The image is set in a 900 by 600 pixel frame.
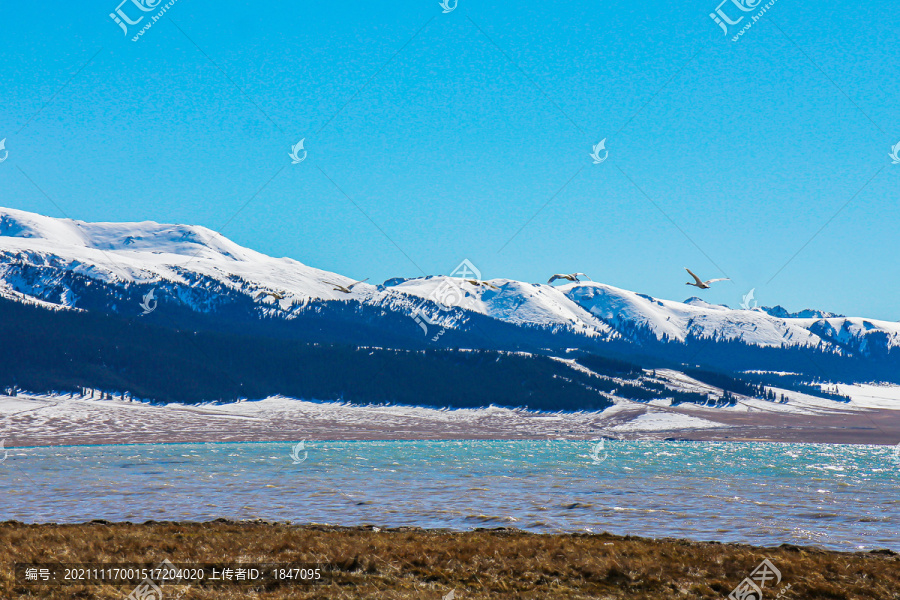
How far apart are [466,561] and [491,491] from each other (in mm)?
25815

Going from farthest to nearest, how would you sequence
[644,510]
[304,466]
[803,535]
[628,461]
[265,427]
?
1. [265,427]
2. [628,461]
3. [304,466]
4. [644,510]
5. [803,535]

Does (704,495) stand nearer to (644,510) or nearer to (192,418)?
(644,510)

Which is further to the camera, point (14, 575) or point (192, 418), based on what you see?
point (192, 418)

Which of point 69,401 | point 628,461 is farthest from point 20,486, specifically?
point 69,401

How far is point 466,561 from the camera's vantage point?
24.2 metres

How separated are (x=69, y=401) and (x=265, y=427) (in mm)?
51065

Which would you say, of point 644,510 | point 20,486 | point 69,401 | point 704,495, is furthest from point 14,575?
point 69,401

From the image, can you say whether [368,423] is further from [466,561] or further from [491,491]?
[466,561]

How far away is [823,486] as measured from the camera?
53938mm

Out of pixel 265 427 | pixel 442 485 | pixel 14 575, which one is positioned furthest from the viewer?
pixel 265 427

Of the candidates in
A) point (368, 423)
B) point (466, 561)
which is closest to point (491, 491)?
point (466, 561)

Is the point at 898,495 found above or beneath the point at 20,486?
above

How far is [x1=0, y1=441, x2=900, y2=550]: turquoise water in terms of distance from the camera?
3647 cm

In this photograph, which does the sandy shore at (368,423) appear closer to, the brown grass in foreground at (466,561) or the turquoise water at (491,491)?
the turquoise water at (491,491)
